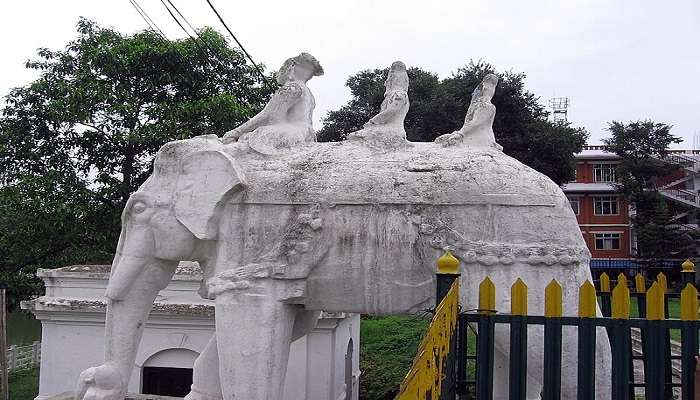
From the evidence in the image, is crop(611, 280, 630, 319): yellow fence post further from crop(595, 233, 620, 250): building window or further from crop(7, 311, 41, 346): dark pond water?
crop(595, 233, 620, 250): building window

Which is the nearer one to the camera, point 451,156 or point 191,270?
point 451,156

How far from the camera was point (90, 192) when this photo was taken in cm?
1270

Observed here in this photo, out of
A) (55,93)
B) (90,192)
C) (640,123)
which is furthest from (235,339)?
(640,123)

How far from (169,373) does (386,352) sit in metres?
7.11

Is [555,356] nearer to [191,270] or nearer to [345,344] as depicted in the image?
[191,270]

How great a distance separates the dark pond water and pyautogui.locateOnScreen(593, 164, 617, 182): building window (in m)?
28.4

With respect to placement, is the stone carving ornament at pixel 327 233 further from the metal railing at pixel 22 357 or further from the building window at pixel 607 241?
the building window at pixel 607 241

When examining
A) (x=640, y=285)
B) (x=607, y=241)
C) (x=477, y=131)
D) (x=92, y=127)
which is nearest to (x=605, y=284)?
(x=640, y=285)

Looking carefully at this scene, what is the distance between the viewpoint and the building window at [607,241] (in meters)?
35.6

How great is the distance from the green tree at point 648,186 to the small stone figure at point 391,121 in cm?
2799

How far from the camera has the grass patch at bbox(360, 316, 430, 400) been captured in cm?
1323

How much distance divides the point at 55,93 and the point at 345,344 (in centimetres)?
744

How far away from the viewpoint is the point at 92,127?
13.1 m

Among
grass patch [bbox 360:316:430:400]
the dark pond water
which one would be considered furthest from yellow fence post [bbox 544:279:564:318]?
the dark pond water
